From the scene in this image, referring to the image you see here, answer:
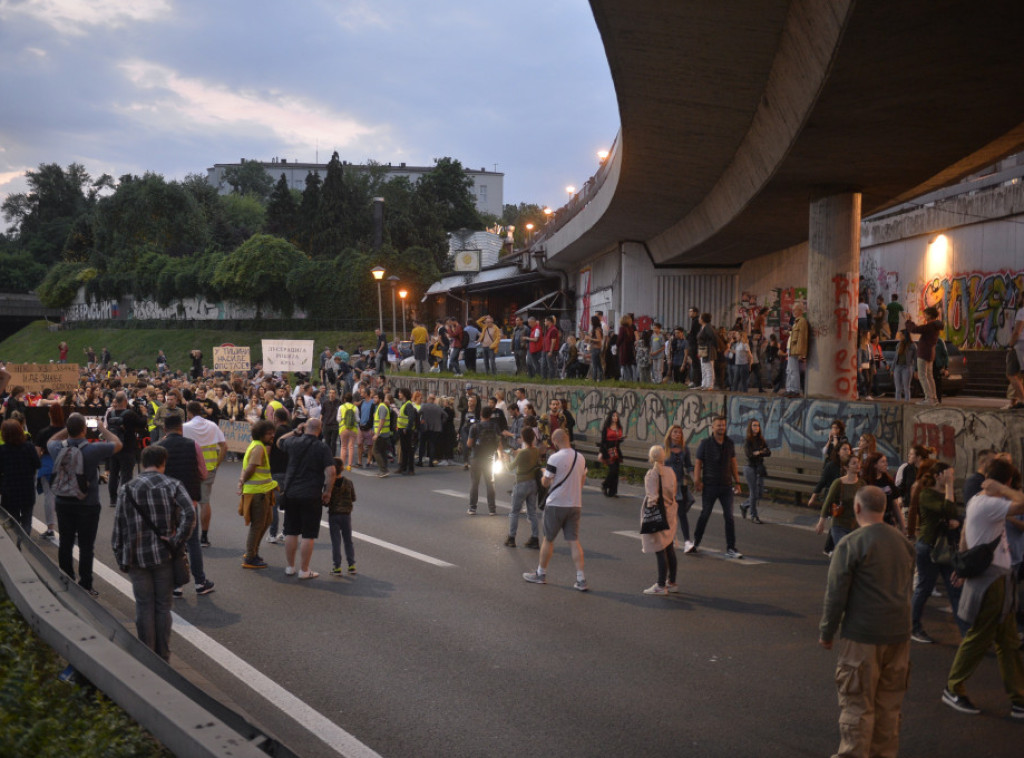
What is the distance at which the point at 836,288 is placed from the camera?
18141 millimetres

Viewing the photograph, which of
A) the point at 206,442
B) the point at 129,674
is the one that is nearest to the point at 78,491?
the point at 206,442

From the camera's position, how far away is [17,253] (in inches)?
4412

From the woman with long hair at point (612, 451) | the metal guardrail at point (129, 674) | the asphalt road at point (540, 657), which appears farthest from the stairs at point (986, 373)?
the metal guardrail at point (129, 674)

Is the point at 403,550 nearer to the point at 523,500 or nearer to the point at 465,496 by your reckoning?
the point at 523,500

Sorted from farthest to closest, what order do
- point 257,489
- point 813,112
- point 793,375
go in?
point 793,375 → point 813,112 → point 257,489

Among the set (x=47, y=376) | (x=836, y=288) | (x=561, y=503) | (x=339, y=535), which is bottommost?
(x=339, y=535)

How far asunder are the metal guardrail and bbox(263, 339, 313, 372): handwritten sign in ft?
83.0

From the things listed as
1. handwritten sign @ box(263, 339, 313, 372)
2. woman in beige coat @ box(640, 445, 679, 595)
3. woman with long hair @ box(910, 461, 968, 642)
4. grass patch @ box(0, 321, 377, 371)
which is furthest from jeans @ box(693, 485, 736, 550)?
grass patch @ box(0, 321, 377, 371)

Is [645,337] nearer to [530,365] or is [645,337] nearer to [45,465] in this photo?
[530,365]

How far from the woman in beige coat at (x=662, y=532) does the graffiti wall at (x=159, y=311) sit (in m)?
57.8

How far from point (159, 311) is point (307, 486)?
70844mm

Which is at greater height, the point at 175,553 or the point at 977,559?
the point at 977,559

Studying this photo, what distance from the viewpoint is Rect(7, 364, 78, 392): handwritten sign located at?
23.0 m

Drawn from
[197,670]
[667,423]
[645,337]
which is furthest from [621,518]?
[645,337]
